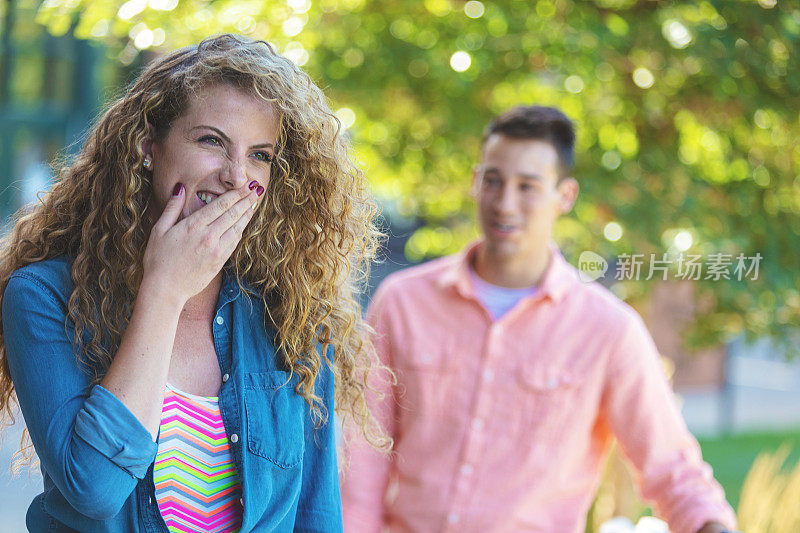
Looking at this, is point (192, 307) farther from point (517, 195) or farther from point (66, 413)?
point (517, 195)

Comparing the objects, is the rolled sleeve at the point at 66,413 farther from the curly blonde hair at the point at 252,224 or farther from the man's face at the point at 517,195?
the man's face at the point at 517,195

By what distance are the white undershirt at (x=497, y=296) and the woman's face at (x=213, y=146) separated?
152cm

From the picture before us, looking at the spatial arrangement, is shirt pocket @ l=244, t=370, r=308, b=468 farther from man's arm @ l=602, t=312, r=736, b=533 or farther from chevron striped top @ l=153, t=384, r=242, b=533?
man's arm @ l=602, t=312, r=736, b=533

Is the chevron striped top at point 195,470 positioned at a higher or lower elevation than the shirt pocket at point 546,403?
higher

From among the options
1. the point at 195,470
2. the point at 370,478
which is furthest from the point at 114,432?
the point at 370,478

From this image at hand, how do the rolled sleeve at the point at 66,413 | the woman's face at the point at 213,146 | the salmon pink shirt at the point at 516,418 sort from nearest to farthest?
the rolled sleeve at the point at 66,413 < the woman's face at the point at 213,146 < the salmon pink shirt at the point at 516,418

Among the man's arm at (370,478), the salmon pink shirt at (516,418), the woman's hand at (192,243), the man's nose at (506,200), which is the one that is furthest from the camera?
the man's nose at (506,200)

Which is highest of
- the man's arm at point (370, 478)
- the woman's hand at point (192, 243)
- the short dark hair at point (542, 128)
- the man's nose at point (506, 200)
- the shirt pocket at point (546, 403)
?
the short dark hair at point (542, 128)

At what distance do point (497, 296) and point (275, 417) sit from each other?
58.3 inches

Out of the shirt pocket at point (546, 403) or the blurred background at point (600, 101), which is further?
the blurred background at point (600, 101)

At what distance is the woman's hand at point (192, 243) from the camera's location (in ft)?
5.23

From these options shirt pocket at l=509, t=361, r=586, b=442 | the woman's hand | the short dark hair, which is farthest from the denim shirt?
the short dark hair

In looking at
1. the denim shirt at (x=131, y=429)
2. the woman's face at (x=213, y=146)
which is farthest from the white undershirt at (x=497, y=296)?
the woman's face at (x=213, y=146)

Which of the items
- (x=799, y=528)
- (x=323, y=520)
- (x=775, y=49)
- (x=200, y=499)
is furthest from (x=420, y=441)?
(x=799, y=528)
